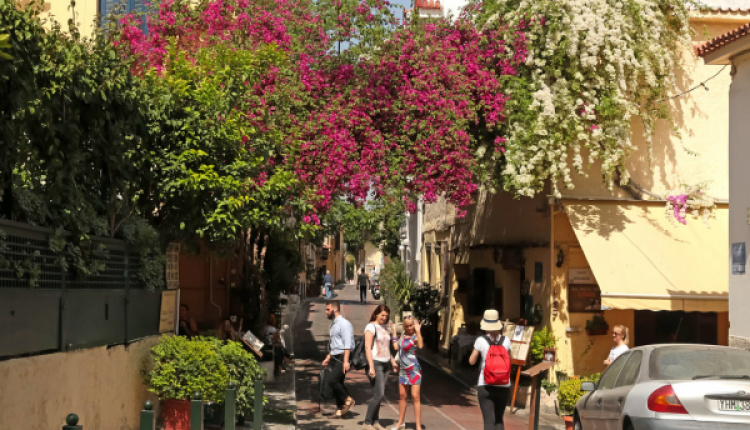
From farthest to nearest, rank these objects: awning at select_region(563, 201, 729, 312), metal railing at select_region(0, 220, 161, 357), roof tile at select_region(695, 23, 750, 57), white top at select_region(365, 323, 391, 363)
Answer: awning at select_region(563, 201, 729, 312) < white top at select_region(365, 323, 391, 363) < roof tile at select_region(695, 23, 750, 57) < metal railing at select_region(0, 220, 161, 357)

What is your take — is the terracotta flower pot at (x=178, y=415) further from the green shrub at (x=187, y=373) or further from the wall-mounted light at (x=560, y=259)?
the wall-mounted light at (x=560, y=259)

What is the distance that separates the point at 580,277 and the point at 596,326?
983mm

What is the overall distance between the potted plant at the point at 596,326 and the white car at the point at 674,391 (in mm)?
7696

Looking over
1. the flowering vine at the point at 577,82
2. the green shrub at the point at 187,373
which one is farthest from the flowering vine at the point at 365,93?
the green shrub at the point at 187,373

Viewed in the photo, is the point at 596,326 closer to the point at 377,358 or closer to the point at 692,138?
the point at 692,138

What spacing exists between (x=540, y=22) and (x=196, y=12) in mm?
6586

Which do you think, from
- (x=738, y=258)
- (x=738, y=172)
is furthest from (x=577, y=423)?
(x=738, y=172)

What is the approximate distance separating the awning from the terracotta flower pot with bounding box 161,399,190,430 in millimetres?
7012

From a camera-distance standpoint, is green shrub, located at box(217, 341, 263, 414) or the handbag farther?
the handbag

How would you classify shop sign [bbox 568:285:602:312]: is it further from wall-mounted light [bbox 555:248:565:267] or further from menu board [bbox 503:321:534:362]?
menu board [bbox 503:321:534:362]

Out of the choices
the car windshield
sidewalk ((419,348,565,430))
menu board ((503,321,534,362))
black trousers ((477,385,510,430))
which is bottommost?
sidewalk ((419,348,565,430))

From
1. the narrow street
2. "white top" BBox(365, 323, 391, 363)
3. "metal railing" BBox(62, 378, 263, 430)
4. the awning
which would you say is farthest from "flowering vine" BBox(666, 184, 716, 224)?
"metal railing" BBox(62, 378, 263, 430)

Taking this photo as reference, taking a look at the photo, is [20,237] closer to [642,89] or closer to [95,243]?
[95,243]

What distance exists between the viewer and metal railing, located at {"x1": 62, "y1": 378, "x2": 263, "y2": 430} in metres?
7.05
